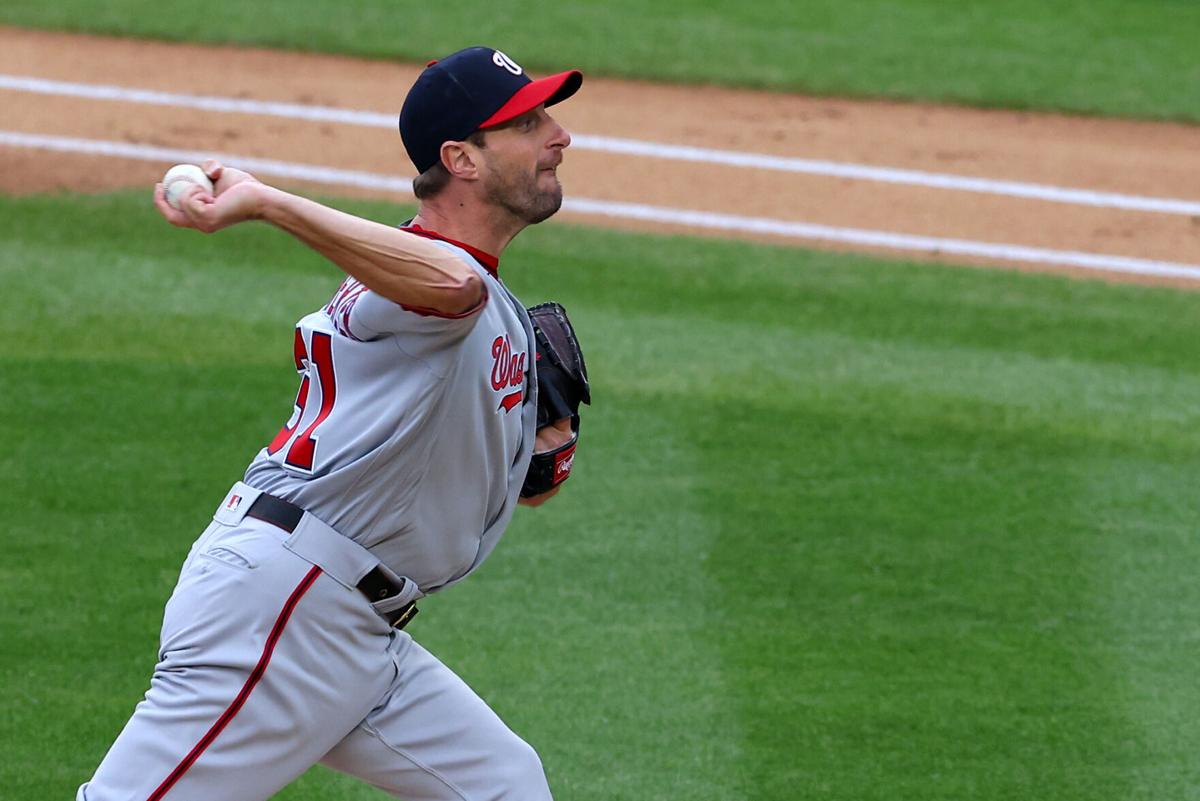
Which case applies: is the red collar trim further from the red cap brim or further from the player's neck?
the red cap brim

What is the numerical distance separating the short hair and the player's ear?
0.06ft

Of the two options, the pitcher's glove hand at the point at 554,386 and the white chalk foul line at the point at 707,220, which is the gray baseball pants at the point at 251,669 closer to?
the pitcher's glove hand at the point at 554,386

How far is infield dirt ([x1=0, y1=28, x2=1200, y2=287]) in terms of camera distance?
10164 millimetres

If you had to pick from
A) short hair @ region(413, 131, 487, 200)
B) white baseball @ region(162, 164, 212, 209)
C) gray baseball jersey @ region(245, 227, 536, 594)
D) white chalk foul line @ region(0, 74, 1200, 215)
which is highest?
white baseball @ region(162, 164, 212, 209)

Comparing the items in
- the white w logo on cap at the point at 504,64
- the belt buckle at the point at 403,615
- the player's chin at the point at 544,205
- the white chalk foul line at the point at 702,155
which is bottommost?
the white chalk foul line at the point at 702,155

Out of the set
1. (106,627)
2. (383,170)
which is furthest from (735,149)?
(106,627)

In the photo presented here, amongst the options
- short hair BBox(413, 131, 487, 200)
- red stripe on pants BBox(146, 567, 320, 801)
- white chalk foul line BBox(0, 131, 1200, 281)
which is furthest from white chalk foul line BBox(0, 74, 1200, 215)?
red stripe on pants BBox(146, 567, 320, 801)

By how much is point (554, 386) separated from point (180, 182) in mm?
1131

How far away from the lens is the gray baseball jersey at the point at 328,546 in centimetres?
357

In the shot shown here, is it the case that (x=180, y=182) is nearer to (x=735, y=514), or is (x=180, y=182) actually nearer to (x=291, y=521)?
(x=291, y=521)

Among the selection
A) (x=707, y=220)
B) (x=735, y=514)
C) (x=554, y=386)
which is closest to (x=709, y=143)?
(x=707, y=220)

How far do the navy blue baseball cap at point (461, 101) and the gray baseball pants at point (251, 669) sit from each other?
853 millimetres

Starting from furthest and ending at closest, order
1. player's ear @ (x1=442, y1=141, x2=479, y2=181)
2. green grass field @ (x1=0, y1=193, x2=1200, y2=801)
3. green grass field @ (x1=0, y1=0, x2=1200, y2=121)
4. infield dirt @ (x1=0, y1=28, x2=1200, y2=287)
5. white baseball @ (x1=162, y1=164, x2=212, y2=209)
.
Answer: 1. green grass field @ (x1=0, y1=0, x2=1200, y2=121)
2. infield dirt @ (x1=0, y1=28, x2=1200, y2=287)
3. green grass field @ (x1=0, y1=193, x2=1200, y2=801)
4. player's ear @ (x1=442, y1=141, x2=479, y2=181)
5. white baseball @ (x1=162, y1=164, x2=212, y2=209)

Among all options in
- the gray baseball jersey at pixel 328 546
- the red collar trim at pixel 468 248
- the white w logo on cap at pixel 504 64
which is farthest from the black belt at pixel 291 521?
the white w logo on cap at pixel 504 64
